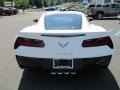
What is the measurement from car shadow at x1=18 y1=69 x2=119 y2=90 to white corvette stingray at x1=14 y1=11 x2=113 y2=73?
0.41 metres

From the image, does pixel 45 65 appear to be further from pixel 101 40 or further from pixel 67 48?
pixel 101 40

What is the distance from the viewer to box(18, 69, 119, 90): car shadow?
7.18m

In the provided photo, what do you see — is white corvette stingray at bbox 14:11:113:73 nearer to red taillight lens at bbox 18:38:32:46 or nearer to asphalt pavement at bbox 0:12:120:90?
red taillight lens at bbox 18:38:32:46

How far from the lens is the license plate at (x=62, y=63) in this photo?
23.0 ft

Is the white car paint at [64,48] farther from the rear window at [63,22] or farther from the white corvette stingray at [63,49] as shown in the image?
the rear window at [63,22]

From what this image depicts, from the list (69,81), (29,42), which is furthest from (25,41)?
(69,81)

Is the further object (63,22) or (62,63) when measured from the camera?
(63,22)

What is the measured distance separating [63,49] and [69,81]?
1.00 m

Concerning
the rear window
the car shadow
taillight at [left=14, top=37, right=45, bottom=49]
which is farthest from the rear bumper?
the rear window

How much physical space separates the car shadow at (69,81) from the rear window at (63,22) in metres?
1.13

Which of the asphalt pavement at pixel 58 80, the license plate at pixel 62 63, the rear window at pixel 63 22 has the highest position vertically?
the rear window at pixel 63 22

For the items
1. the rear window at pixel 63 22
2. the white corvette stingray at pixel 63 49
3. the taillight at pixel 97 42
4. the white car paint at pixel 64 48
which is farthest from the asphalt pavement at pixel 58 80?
the rear window at pixel 63 22

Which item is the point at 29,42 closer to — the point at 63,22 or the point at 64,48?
the point at 64,48

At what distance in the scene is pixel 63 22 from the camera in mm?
8242
